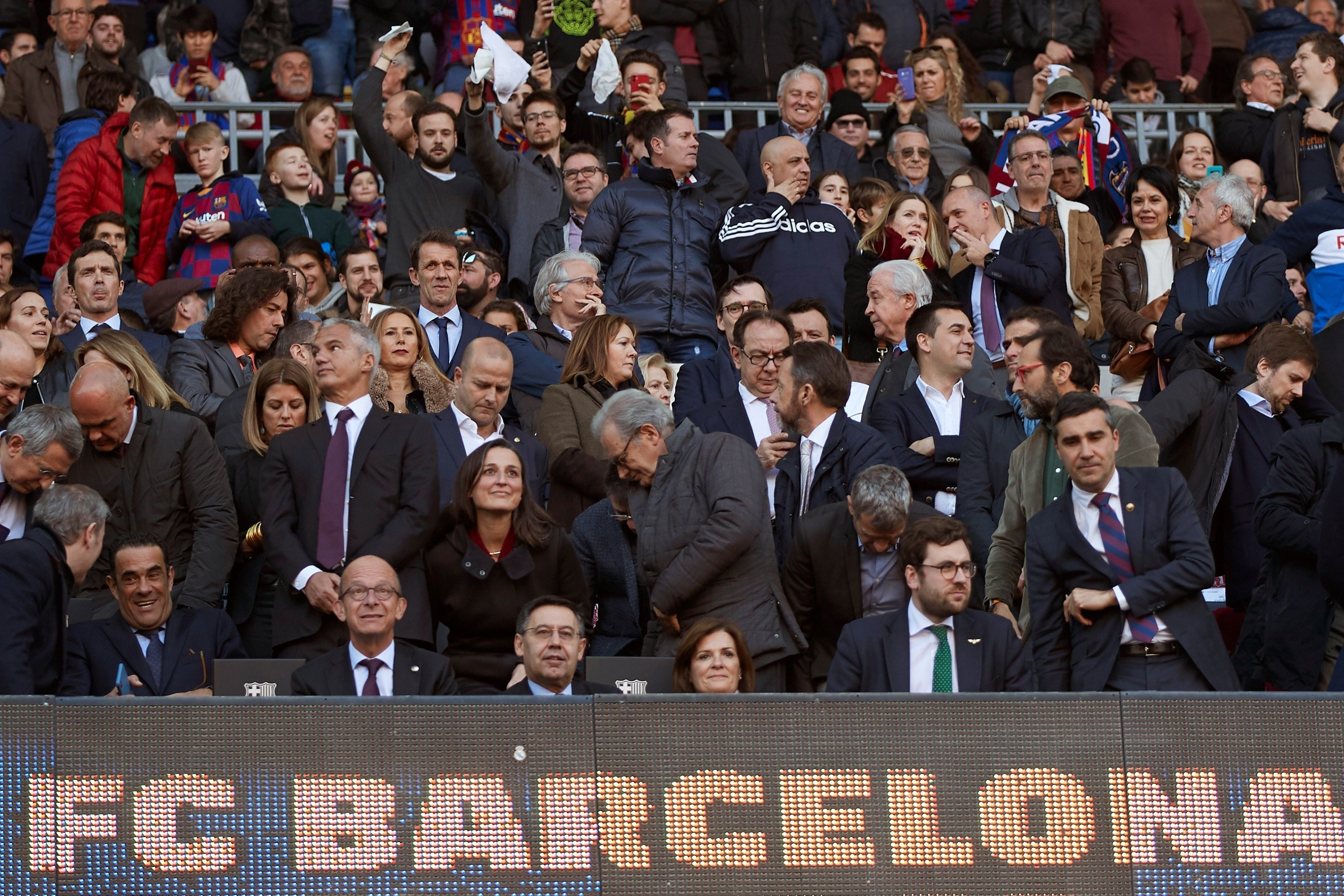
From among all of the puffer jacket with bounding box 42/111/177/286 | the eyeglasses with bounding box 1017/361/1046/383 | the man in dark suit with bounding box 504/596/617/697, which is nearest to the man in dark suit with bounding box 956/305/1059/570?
the eyeglasses with bounding box 1017/361/1046/383

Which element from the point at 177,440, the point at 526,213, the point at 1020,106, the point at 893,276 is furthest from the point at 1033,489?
the point at 1020,106

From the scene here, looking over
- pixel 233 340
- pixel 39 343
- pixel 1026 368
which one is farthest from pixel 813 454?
pixel 39 343

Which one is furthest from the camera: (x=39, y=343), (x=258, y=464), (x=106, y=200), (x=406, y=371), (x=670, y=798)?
(x=106, y=200)

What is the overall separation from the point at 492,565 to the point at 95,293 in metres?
3.93

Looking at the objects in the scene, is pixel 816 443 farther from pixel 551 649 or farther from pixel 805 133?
pixel 805 133

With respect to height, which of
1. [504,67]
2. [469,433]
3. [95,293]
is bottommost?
[469,433]

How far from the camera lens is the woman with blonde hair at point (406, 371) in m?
9.55

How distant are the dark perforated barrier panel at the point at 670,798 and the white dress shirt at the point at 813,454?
124 inches

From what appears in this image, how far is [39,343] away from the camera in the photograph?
985 centimetres

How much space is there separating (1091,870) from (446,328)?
6.15 metres

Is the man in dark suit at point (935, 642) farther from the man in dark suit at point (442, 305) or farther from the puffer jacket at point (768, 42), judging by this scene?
the puffer jacket at point (768, 42)

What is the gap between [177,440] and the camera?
336 inches

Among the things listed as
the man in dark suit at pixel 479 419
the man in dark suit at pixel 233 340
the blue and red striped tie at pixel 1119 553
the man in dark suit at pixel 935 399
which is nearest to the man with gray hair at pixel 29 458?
the man in dark suit at pixel 479 419

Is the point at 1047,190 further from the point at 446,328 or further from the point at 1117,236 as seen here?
the point at 446,328
